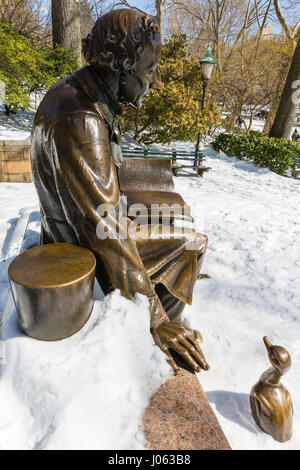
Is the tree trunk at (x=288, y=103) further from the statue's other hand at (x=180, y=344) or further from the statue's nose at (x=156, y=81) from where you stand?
the statue's other hand at (x=180, y=344)

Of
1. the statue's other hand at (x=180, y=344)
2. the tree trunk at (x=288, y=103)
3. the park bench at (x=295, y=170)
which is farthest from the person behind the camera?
the tree trunk at (x=288, y=103)

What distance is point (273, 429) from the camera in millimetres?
1674

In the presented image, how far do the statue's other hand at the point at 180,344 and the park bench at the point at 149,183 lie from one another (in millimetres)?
1783

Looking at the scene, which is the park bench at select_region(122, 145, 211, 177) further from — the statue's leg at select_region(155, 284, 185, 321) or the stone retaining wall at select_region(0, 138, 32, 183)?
the statue's leg at select_region(155, 284, 185, 321)

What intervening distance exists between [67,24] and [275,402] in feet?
38.8

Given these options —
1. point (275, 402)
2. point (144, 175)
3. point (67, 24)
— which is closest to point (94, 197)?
point (275, 402)

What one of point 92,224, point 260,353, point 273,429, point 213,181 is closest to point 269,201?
point 213,181

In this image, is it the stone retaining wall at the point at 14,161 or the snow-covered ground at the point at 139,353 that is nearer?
the snow-covered ground at the point at 139,353

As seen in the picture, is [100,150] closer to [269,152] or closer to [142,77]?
[142,77]

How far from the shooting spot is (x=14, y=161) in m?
5.72

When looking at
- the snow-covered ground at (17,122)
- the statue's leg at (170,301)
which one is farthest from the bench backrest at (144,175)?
the snow-covered ground at (17,122)

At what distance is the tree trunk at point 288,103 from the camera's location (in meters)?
10.3
